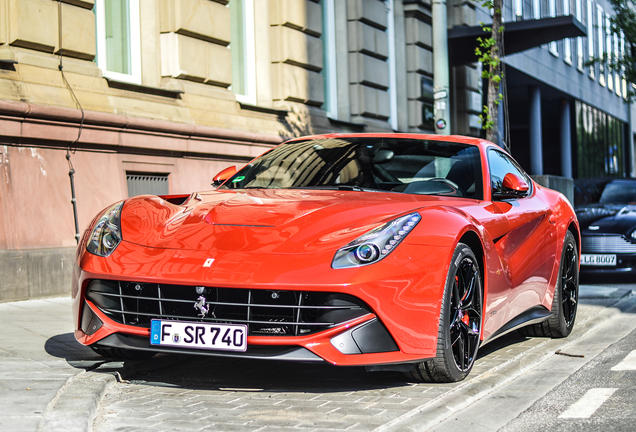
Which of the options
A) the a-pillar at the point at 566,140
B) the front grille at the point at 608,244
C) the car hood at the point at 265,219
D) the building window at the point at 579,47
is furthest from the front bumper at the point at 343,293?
the building window at the point at 579,47

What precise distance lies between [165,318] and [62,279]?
200 inches

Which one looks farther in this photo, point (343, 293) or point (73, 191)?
point (73, 191)

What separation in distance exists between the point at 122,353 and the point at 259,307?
4.50 ft

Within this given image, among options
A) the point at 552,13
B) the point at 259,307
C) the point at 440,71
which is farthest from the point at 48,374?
the point at 552,13

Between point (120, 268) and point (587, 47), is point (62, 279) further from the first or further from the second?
point (587, 47)

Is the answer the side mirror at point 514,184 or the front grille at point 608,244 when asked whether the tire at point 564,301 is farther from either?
the front grille at point 608,244

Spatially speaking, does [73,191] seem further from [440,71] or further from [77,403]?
[77,403]

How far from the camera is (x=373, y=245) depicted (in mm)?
4102

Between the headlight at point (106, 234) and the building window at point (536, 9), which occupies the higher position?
the building window at point (536, 9)

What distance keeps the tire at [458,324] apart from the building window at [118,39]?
6979mm

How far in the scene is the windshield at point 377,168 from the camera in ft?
17.2

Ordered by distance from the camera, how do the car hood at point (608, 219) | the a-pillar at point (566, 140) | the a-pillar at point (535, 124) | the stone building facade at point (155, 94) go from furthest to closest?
1. the a-pillar at point (566, 140)
2. the a-pillar at point (535, 124)
3. the car hood at point (608, 219)
4. the stone building facade at point (155, 94)

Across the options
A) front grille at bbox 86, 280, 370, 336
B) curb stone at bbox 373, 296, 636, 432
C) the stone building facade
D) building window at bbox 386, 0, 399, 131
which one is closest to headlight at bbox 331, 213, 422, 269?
front grille at bbox 86, 280, 370, 336

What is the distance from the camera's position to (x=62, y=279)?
887 centimetres
